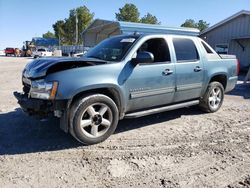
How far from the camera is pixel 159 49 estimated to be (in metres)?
5.25

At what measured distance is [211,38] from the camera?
21281mm

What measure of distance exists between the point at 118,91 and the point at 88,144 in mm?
1009

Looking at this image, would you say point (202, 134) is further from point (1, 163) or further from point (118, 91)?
point (1, 163)

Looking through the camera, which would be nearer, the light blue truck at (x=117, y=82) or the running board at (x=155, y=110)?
the light blue truck at (x=117, y=82)

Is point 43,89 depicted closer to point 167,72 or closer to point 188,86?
point 167,72

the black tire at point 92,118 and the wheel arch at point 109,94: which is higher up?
the wheel arch at point 109,94

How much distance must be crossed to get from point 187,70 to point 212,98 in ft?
4.62

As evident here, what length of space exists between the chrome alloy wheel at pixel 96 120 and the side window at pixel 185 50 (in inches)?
78.5

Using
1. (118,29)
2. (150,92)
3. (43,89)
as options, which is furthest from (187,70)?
(118,29)

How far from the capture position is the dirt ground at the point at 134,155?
3225 millimetres

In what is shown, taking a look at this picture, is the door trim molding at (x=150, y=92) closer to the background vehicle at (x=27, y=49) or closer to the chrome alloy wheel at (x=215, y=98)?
the chrome alloy wheel at (x=215, y=98)

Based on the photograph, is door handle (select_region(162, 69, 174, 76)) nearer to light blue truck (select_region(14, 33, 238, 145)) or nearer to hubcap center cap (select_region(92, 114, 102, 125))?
light blue truck (select_region(14, 33, 238, 145))

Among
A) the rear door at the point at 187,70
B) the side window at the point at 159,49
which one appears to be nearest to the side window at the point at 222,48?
the rear door at the point at 187,70

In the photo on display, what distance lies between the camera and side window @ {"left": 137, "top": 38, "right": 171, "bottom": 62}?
16.9ft
